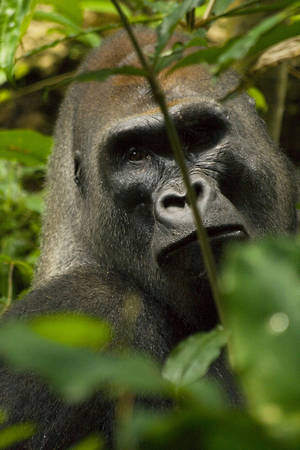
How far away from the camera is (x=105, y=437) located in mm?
2449

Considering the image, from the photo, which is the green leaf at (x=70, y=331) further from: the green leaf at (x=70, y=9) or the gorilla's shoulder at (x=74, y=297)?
the green leaf at (x=70, y=9)

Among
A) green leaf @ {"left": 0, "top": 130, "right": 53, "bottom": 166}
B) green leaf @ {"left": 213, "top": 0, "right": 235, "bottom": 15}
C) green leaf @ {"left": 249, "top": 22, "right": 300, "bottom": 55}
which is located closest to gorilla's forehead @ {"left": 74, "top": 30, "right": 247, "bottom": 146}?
green leaf @ {"left": 0, "top": 130, "right": 53, "bottom": 166}

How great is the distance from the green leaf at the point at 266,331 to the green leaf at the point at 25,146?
3.35 meters

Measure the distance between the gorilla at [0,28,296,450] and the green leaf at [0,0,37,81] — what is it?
1.81 ft

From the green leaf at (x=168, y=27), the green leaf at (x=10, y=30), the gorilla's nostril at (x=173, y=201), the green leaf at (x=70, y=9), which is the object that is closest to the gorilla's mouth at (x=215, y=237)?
the gorilla's nostril at (x=173, y=201)

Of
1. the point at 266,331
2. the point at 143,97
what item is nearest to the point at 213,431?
the point at 266,331

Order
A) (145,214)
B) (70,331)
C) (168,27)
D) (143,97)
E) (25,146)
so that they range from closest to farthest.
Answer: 1. (70,331)
2. (168,27)
3. (145,214)
4. (143,97)
5. (25,146)

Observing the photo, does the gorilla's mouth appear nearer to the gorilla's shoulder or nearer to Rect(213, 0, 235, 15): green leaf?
the gorilla's shoulder

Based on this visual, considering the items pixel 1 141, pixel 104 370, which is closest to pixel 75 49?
pixel 1 141

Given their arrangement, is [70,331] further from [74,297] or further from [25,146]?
[25,146]

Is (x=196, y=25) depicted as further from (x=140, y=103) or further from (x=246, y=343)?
(x=246, y=343)

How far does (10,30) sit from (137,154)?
713 millimetres

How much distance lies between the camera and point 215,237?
2.47 metres

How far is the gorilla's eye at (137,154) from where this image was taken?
2.99 meters
